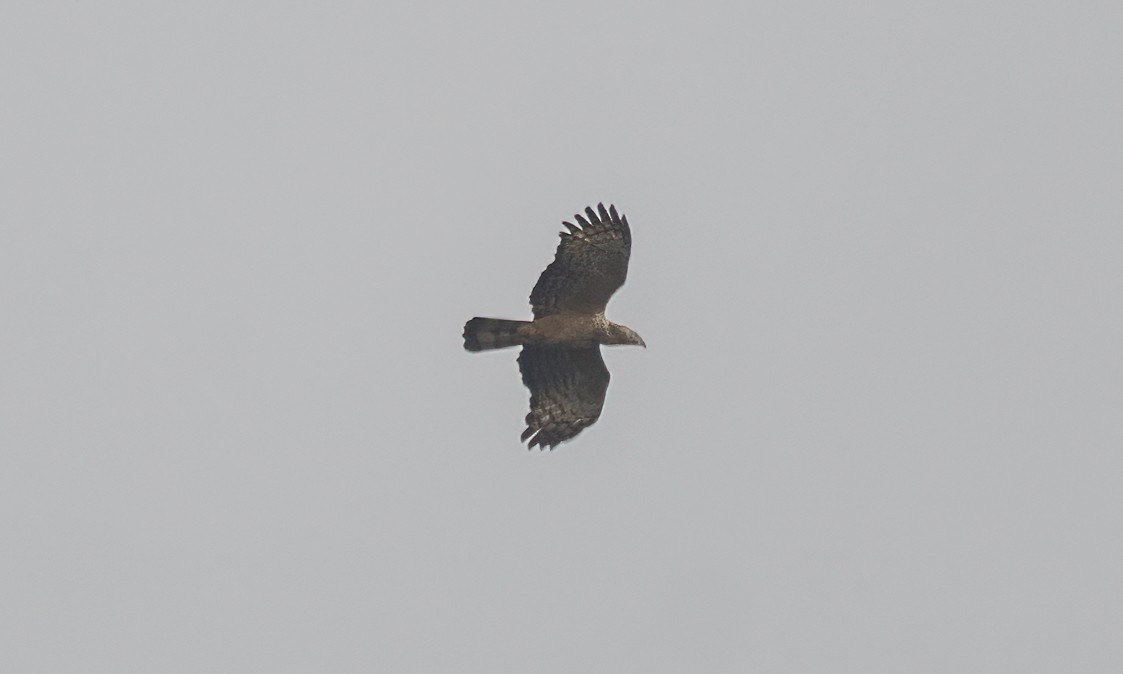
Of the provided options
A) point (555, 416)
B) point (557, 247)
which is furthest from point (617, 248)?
point (555, 416)

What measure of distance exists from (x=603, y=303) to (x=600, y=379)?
0.86 m

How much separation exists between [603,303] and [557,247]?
2.67ft

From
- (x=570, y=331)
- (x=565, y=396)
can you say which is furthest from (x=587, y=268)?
(x=565, y=396)

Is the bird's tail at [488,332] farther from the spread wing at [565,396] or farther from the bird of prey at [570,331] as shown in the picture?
the spread wing at [565,396]

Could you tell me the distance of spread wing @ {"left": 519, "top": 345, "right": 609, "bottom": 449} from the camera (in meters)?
22.7

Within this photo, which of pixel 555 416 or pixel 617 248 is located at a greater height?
pixel 617 248

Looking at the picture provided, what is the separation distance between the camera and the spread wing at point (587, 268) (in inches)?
867

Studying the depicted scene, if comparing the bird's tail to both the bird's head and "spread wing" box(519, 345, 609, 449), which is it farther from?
the bird's head

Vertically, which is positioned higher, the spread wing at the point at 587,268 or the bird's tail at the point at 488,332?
the spread wing at the point at 587,268

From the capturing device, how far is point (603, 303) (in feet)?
73.8

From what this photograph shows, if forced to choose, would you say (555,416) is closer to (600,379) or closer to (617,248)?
(600,379)

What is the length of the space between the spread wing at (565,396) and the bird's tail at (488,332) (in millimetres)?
479

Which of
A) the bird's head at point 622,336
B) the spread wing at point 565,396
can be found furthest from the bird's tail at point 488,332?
the bird's head at point 622,336

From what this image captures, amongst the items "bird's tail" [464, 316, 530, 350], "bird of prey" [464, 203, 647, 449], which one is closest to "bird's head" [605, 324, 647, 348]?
"bird of prey" [464, 203, 647, 449]
